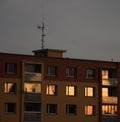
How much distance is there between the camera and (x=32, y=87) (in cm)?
9725

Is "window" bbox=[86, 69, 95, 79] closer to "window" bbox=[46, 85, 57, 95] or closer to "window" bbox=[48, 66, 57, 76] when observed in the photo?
"window" bbox=[48, 66, 57, 76]

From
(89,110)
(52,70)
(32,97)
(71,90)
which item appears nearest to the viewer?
(32,97)

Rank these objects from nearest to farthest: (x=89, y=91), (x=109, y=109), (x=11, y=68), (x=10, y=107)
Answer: (x=10, y=107)
(x=11, y=68)
(x=89, y=91)
(x=109, y=109)

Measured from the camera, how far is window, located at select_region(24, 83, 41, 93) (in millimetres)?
96812

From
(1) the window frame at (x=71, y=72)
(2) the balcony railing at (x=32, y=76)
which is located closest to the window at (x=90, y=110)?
(1) the window frame at (x=71, y=72)

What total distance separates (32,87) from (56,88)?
4.40m

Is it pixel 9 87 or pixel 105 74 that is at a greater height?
pixel 105 74

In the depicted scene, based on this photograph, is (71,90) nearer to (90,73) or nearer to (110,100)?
(90,73)

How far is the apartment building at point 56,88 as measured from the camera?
95438mm

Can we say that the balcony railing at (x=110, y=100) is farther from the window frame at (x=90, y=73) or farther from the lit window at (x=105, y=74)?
the window frame at (x=90, y=73)

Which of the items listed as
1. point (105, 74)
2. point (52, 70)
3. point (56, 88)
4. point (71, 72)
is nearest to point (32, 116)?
point (56, 88)

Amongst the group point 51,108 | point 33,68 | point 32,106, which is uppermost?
point 33,68

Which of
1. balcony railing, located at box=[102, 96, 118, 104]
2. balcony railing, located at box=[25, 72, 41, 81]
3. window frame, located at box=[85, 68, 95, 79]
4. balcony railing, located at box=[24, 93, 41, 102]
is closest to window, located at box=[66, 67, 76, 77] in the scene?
window frame, located at box=[85, 68, 95, 79]

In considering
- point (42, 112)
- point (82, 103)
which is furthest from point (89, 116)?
point (42, 112)
